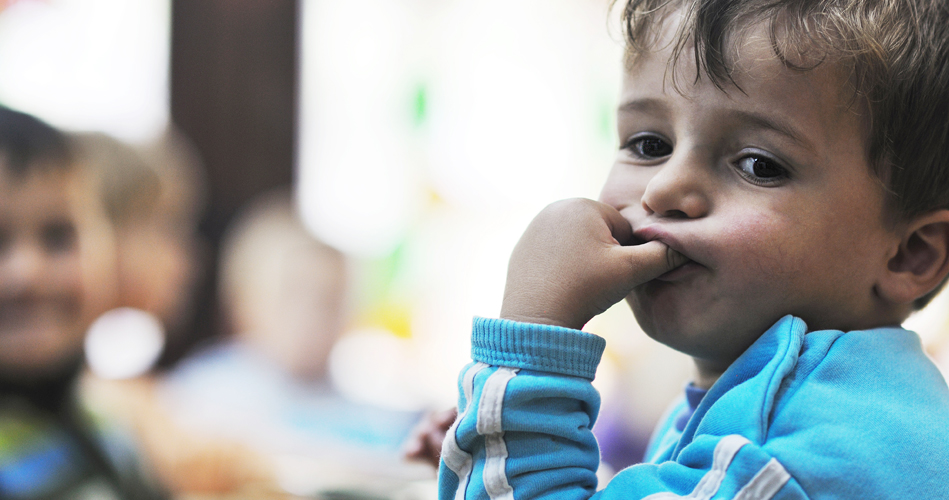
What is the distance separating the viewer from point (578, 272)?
1.65ft

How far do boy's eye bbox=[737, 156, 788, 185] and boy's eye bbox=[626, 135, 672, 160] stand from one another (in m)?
0.07

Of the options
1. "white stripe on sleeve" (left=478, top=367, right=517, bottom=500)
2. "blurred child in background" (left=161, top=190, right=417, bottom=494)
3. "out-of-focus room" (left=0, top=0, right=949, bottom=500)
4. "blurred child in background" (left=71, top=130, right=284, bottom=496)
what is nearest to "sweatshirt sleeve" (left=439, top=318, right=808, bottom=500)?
"white stripe on sleeve" (left=478, top=367, right=517, bottom=500)

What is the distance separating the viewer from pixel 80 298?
128 cm

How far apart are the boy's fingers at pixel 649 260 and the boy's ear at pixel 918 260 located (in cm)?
17

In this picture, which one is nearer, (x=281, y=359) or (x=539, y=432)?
(x=539, y=432)

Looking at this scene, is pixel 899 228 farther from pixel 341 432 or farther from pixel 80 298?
pixel 341 432

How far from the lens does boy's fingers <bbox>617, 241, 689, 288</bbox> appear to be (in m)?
0.50

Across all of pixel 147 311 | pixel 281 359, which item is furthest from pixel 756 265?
pixel 281 359

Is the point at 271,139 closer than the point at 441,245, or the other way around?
the point at 441,245

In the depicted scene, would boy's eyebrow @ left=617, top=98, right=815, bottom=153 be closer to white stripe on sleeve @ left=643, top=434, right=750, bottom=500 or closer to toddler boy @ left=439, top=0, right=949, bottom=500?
toddler boy @ left=439, top=0, right=949, bottom=500

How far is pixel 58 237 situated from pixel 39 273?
0.08m

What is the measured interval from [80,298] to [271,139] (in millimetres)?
1485

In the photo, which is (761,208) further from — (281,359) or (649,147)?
(281,359)

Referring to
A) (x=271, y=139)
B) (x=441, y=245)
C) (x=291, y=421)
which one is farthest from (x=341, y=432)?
(x=271, y=139)
